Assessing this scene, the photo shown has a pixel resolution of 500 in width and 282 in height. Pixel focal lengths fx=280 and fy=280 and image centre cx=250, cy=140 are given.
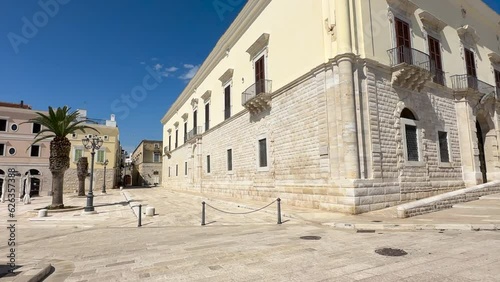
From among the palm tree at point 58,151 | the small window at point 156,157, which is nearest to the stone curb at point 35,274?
the palm tree at point 58,151

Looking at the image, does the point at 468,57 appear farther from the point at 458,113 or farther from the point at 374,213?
the point at 374,213

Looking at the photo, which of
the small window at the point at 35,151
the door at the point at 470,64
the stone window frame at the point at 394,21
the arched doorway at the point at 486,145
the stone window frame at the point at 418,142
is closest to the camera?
the stone window frame at the point at 418,142

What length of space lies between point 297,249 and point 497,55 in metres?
21.2

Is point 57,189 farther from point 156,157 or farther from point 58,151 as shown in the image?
point 156,157

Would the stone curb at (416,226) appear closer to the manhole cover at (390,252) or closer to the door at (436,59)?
the manhole cover at (390,252)

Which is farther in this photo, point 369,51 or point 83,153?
point 83,153

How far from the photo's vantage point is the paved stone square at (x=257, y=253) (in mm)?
3934

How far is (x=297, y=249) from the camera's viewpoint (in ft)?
17.5

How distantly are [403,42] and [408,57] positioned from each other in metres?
0.82

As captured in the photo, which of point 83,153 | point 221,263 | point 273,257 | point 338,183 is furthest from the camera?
point 83,153

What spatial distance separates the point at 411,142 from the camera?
12047mm

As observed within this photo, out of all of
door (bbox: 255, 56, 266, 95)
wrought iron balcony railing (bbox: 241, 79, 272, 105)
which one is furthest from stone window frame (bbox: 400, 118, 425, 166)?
door (bbox: 255, 56, 266, 95)

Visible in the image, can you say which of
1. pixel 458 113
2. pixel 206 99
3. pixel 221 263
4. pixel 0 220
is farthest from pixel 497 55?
pixel 0 220

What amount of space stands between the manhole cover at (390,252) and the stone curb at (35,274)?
17.5 ft
